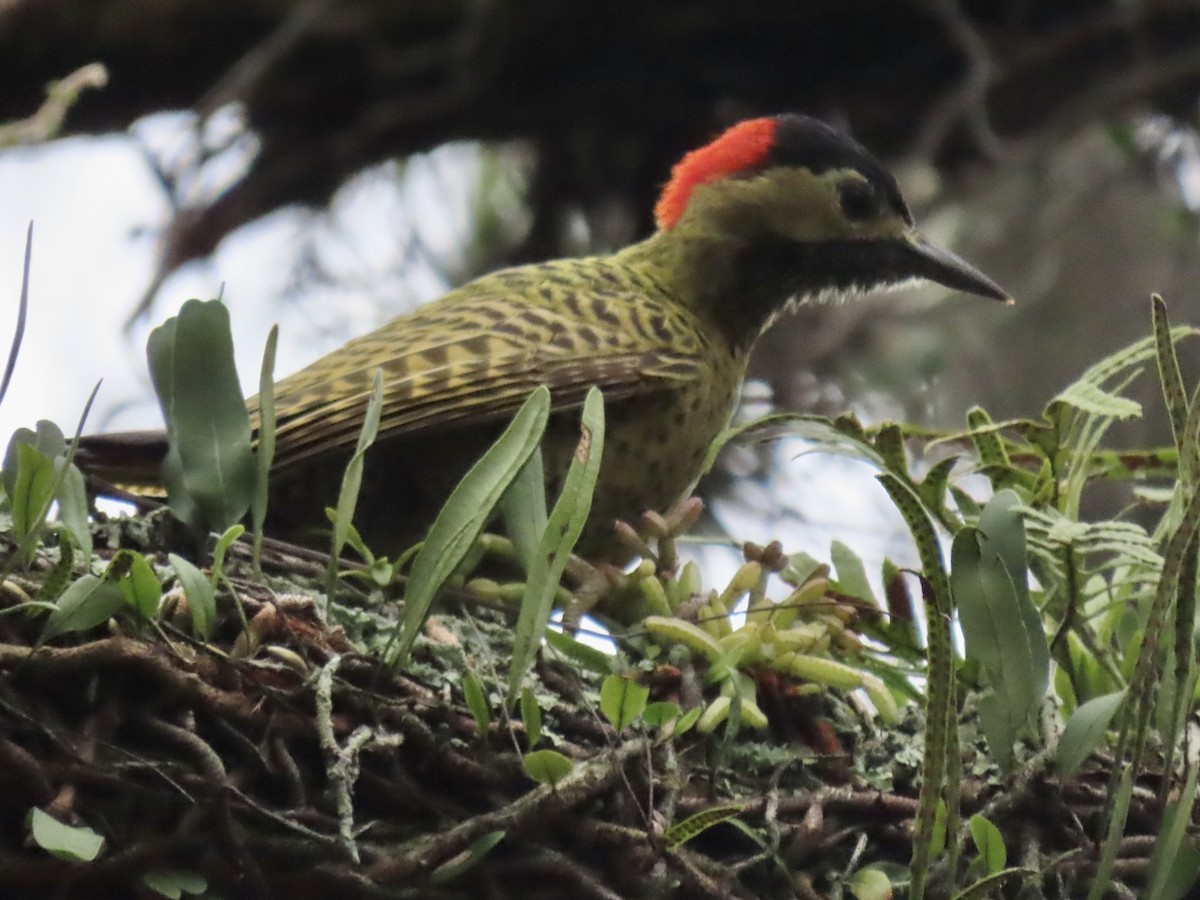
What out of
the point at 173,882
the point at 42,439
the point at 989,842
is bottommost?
the point at 989,842

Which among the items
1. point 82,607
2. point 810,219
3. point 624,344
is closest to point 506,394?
point 624,344

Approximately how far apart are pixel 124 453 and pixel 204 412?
1.28ft

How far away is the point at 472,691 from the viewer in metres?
1.49

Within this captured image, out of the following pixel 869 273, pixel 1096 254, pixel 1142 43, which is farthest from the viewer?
pixel 1096 254

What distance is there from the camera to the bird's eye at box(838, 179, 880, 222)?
295 cm

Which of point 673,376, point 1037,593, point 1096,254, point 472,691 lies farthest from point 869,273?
point 1096,254

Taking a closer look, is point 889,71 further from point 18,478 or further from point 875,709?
point 18,478

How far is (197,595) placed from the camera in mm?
1464

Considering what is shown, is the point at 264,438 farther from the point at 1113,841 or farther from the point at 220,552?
the point at 1113,841

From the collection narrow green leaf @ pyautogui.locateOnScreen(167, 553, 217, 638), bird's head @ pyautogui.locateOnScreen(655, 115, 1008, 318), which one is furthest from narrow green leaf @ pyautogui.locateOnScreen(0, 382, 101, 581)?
bird's head @ pyautogui.locateOnScreen(655, 115, 1008, 318)

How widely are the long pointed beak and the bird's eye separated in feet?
0.28

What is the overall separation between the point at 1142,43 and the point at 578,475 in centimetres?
318

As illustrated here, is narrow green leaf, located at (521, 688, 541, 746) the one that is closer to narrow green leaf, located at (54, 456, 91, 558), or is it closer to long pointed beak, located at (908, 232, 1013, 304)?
narrow green leaf, located at (54, 456, 91, 558)

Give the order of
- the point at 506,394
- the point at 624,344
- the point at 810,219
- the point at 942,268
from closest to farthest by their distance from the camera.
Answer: the point at 506,394, the point at 624,344, the point at 942,268, the point at 810,219
